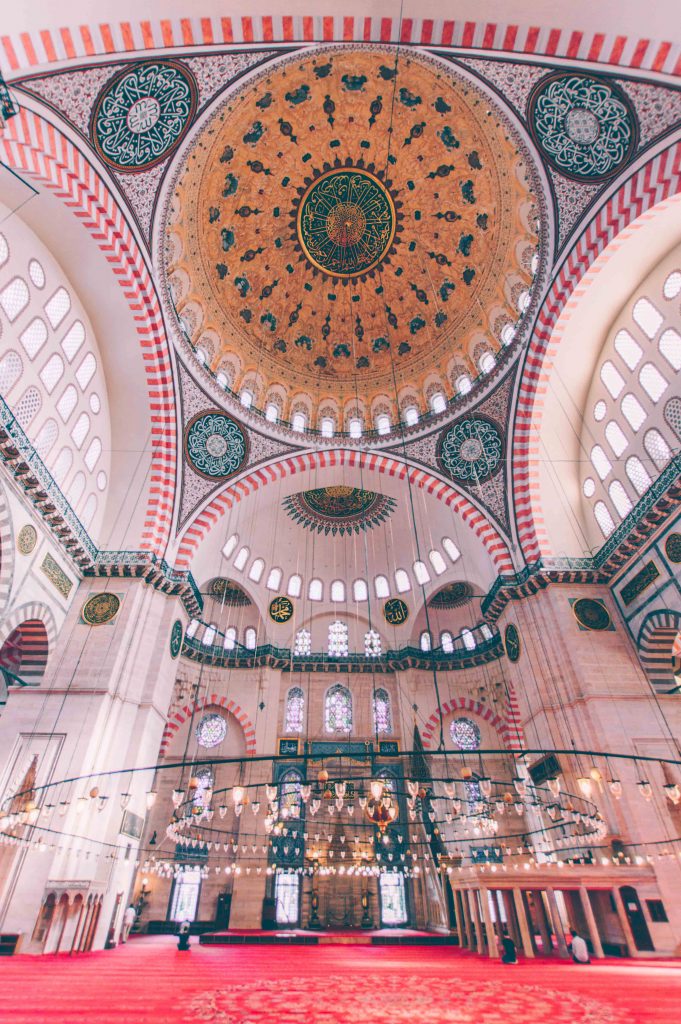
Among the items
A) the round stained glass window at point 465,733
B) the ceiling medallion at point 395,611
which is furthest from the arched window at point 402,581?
the round stained glass window at point 465,733

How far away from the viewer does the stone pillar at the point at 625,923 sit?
8.14 meters

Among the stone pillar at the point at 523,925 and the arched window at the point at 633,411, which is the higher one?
the arched window at the point at 633,411

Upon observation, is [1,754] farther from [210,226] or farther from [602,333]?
[602,333]

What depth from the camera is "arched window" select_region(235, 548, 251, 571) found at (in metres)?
16.2

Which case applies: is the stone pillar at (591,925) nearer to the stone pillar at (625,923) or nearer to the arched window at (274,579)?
the stone pillar at (625,923)

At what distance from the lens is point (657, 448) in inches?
394

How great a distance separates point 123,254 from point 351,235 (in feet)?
22.8

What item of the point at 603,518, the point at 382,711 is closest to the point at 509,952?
the point at 603,518

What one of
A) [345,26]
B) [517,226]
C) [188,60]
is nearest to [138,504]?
[188,60]

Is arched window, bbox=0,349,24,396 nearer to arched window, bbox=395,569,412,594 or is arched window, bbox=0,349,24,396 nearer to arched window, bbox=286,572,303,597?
arched window, bbox=286,572,303,597

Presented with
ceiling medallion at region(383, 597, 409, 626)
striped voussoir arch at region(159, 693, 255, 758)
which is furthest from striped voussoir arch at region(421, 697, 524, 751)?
striped voussoir arch at region(159, 693, 255, 758)

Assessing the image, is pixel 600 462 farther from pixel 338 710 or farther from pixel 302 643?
pixel 338 710

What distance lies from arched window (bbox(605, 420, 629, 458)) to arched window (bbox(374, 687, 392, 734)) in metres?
10.4

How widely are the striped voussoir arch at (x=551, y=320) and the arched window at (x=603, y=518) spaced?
124 cm
